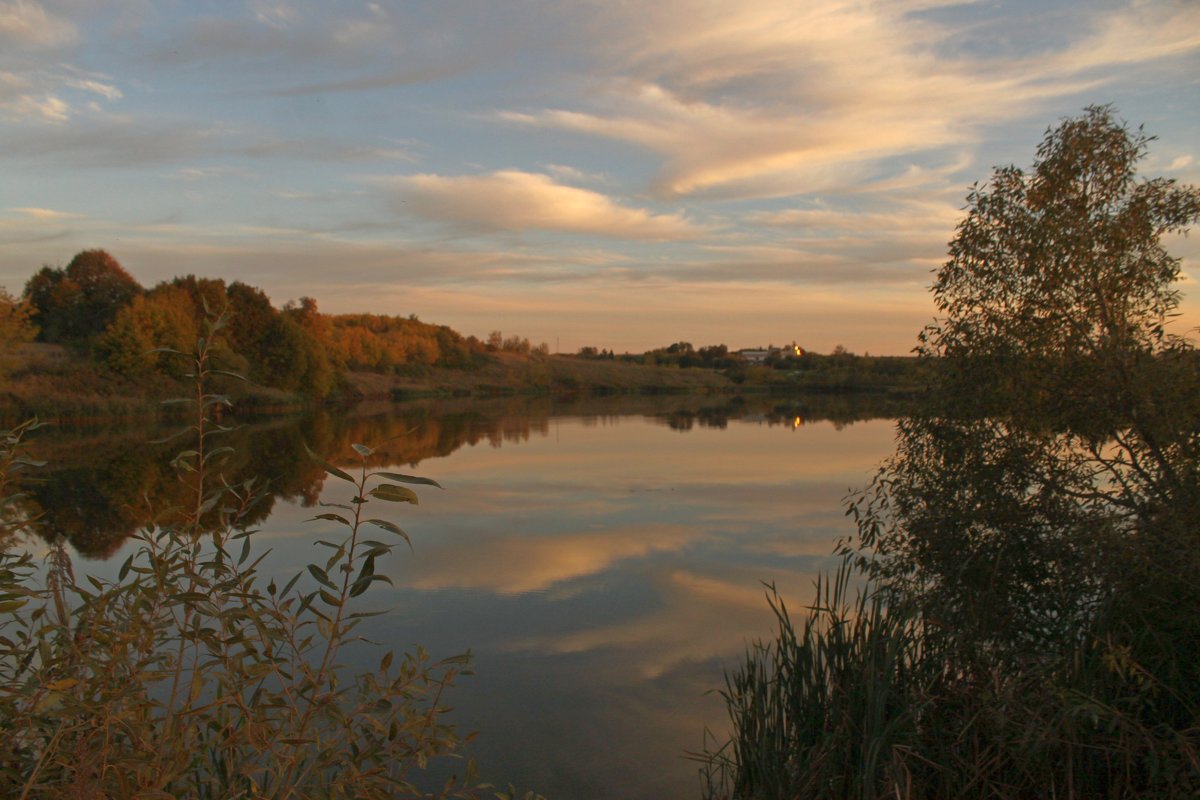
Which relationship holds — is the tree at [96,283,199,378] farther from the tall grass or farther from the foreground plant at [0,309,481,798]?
the foreground plant at [0,309,481,798]

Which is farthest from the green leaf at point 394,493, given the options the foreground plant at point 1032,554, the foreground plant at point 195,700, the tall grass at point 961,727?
the foreground plant at point 1032,554

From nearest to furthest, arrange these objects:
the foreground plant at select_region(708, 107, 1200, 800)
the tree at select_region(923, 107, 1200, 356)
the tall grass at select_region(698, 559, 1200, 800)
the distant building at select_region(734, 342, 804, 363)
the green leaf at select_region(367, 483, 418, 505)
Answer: the green leaf at select_region(367, 483, 418, 505)
the tall grass at select_region(698, 559, 1200, 800)
the foreground plant at select_region(708, 107, 1200, 800)
the tree at select_region(923, 107, 1200, 356)
the distant building at select_region(734, 342, 804, 363)

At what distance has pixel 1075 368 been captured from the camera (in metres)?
5.98

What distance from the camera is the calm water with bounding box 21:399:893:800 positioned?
A: 6352 millimetres

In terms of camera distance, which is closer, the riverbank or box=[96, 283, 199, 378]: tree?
the riverbank

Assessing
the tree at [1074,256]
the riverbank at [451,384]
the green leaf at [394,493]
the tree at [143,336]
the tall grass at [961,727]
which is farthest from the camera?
the tree at [143,336]

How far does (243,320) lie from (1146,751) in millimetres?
43532

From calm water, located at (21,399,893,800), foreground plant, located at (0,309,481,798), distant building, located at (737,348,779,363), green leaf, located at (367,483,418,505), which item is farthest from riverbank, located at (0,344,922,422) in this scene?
green leaf, located at (367,483,418,505)

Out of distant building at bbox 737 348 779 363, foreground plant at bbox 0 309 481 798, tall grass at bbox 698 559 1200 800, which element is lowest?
tall grass at bbox 698 559 1200 800

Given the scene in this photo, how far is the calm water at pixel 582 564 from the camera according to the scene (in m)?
6.35

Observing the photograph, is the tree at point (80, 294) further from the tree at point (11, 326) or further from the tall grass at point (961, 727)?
the tall grass at point (961, 727)

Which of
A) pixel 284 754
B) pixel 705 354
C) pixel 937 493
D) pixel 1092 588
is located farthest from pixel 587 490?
pixel 705 354

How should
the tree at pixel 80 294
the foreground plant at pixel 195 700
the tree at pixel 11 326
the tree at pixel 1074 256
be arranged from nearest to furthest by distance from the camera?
the foreground plant at pixel 195 700
the tree at pixel 1074 256
the tree at pixel 11 326
the tree at pixel 80 294

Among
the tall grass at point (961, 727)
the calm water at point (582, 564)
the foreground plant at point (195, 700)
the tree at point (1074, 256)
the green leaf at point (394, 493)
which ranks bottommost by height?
the calm water at point (582, 564)
